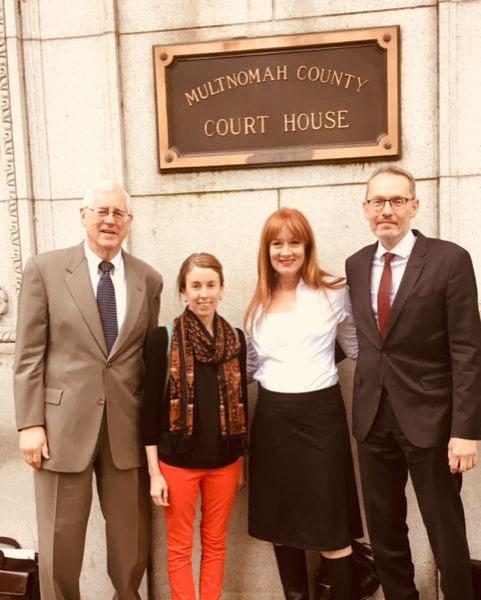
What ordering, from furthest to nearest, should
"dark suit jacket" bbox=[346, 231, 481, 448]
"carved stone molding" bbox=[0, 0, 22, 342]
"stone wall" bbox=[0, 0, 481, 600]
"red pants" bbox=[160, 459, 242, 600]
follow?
"carved stone molding" bbox=[0, 0, 22, 342], "stone wall" bbox=[0, 0, 481, 600], "red pants" bbox=[160, 459, 242, 600], "dark suit jacket" bbox=[346, 231, 481, 448]

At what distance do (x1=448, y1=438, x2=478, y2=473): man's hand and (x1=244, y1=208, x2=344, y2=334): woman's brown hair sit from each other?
2.99 ft

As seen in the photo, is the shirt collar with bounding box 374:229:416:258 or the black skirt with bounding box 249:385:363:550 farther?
the black skirt with bounding box 249:385:363:550

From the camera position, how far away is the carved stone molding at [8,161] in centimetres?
328

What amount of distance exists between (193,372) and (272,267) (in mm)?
659

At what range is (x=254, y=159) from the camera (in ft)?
10.7

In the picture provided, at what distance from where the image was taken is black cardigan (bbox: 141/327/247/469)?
107 inches

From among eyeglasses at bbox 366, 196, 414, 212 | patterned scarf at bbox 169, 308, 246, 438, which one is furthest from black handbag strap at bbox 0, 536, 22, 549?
eyeglasses at bbox 366, 196, 414, 212

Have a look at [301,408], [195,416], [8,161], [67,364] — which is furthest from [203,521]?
[8,161]

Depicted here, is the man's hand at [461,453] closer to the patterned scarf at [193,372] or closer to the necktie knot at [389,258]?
the necktie knot at [389,258]

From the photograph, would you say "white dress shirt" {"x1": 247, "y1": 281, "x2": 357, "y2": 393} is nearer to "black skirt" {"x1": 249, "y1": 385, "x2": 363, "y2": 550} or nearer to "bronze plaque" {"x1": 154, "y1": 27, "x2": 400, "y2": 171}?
"black skirt" {"x1": 249, "y1": 385, "x2": 363, "y2": 550}

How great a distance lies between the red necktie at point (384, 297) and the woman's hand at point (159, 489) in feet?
4.12

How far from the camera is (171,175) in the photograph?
335 centimetres

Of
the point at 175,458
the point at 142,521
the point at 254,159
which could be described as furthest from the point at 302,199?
the point at 142,521

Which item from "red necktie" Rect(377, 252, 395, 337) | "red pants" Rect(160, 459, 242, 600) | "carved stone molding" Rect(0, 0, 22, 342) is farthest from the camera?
"carved stone molding" Rect(0, 0, 22, 342)
